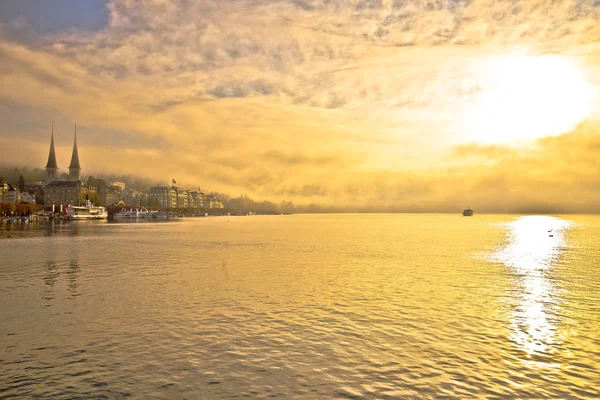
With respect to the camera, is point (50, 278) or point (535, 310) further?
point (50, 278)

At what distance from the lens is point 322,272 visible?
148ft

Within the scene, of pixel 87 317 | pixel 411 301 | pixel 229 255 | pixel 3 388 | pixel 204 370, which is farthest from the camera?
pixel 229 255

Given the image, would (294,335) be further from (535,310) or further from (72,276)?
(72,276)

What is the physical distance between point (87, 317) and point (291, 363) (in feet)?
46.2

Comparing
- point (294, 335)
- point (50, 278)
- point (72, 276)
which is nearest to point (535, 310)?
point (294, 335)

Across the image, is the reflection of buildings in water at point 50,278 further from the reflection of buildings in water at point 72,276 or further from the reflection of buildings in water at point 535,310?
the reflection of buildings in water at point 535,310

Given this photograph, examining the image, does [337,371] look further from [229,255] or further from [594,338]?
[229,255]

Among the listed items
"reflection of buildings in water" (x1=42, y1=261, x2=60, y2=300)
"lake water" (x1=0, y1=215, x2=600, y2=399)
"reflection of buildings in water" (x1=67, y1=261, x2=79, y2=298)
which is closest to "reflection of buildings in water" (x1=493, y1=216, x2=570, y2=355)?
"lake water" (x1=0, y1=215, x2=600, y2=399)

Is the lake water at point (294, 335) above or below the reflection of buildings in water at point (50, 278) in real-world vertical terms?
below

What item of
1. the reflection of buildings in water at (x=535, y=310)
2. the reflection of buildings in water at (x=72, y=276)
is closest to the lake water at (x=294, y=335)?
the reflection of buildings in water at (x=535, y=310)

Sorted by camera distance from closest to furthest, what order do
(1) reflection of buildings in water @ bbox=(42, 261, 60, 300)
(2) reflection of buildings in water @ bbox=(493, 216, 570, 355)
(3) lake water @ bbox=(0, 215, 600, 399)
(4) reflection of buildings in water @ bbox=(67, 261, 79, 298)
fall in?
(3) lake water @ bbox=(0, 215, 600, 399) → (2) reflection of buildings in water @ bbox=(493, 216, 570, 355) → (1) reflection of buildings in water @ bbox=(42, 261, 60, 300) → (4) reflection of buildings in water @ bbox=(67, 261, 79, 298)

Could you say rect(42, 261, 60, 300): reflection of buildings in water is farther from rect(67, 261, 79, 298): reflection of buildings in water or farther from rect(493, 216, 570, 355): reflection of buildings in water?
rect(493, 216, 570, 355): reflection of buildings in water

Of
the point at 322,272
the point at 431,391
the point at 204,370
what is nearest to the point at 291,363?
the point at 204,370

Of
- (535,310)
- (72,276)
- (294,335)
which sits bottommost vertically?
(535,310)
